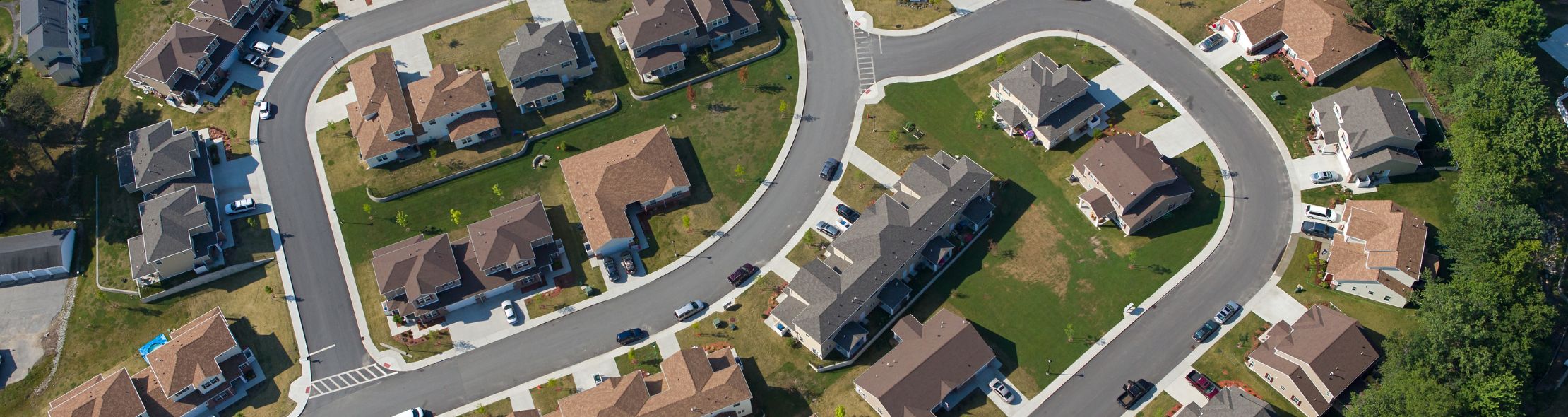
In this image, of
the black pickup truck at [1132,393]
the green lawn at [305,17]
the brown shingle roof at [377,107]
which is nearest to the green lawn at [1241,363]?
the black pickup truck at [1132,393]

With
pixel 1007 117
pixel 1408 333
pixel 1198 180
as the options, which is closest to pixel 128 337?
pixel 1007 117

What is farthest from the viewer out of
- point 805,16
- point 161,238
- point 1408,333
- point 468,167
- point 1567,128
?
point 805,16

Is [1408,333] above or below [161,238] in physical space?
below

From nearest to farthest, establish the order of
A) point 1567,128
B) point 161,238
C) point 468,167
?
1. point 1567,128
2. point 161,238
3. point 468,167

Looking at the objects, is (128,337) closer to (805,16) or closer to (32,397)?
(32,397)

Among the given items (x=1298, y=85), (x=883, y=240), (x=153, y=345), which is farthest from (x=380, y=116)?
(x=1298, y=85)

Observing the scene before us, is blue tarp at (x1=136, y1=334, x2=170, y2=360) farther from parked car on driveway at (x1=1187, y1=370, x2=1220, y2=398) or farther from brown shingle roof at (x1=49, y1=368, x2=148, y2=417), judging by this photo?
parked car on driveway at (x1=1187, y1=370, x2=1220, y2=398)

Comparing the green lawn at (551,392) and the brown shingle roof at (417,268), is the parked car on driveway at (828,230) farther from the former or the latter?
the brown shingle roof at (417,268)

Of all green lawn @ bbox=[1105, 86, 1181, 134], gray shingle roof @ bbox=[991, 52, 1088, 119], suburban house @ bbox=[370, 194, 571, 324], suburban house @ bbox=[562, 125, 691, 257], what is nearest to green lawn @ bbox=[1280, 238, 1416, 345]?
green lawn @ bbox=[1105, 86, 1181, 134]
